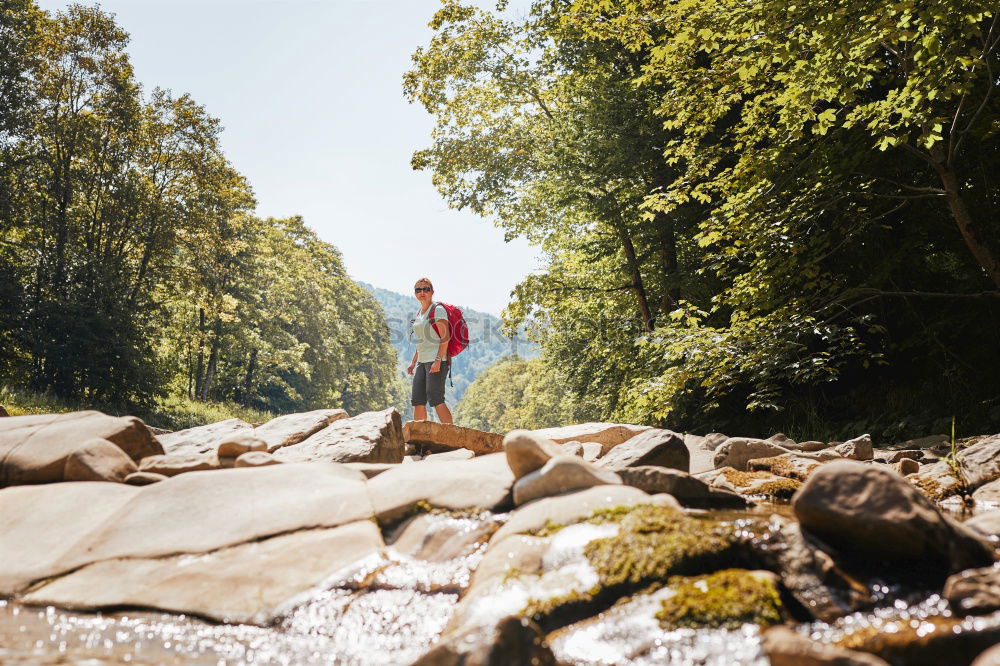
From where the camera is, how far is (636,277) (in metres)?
17.8

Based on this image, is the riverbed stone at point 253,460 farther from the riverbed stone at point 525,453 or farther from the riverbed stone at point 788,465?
the riverbed stone at point 788,465

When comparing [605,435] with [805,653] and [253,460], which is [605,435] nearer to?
[253,460]

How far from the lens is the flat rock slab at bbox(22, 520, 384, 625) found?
10.8ft

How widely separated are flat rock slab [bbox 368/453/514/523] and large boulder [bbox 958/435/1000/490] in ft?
12.9

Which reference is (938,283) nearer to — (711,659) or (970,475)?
Result: (970,475)

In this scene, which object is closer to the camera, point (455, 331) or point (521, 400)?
point (455, 331)

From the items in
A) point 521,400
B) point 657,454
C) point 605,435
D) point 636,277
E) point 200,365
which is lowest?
point 521,400

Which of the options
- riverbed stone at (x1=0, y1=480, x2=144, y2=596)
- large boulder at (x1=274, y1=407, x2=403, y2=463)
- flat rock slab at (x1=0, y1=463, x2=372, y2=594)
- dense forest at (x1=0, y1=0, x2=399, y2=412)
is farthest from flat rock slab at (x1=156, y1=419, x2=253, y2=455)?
dense forest at (x1=0, y1=0, x2=399, y2=412)

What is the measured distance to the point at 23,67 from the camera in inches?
912

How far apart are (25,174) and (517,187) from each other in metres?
18.6

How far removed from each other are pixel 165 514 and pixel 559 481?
2587 mm

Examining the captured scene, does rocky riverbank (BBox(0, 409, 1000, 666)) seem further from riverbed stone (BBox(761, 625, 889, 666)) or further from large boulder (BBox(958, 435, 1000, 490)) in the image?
large boulder (BBox(958, 435, 1000, 490))

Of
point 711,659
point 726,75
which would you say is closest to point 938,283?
point 726,75

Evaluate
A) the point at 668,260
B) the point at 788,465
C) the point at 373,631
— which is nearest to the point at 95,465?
the point at 373,631
